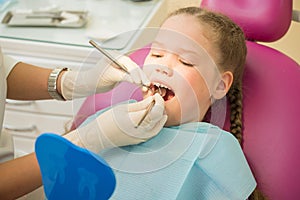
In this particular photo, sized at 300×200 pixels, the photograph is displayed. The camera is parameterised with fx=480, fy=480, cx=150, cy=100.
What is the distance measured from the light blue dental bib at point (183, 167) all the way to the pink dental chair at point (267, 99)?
0.10 metres

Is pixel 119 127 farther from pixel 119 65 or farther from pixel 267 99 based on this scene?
pixel 267 99

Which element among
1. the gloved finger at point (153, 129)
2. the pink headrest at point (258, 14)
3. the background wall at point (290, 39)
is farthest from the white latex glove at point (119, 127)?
the background wall at point (290, 39)

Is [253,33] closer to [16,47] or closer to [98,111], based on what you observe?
[98,111]

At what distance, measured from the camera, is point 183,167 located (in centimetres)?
104

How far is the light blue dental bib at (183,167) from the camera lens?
3.38 ft

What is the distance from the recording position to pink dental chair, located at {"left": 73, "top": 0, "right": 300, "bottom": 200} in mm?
1165

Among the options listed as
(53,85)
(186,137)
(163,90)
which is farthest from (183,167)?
(53,85)

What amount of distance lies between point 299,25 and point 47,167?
1.64 meters

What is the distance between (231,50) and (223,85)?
9 centimetres

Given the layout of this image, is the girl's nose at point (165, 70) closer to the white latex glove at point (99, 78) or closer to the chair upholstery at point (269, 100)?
the white latex glove at point (99, 78)

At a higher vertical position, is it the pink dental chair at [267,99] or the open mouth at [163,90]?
the open mouth at [163,90]

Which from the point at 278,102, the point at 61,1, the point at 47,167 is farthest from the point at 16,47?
the point at 47,167

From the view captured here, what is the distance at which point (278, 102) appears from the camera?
125 centimetres

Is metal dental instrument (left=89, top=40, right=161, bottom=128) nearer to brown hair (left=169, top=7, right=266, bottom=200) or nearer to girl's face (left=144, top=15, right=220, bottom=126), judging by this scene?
girl's face (left=144, top=15, right=220, bottom=126)
